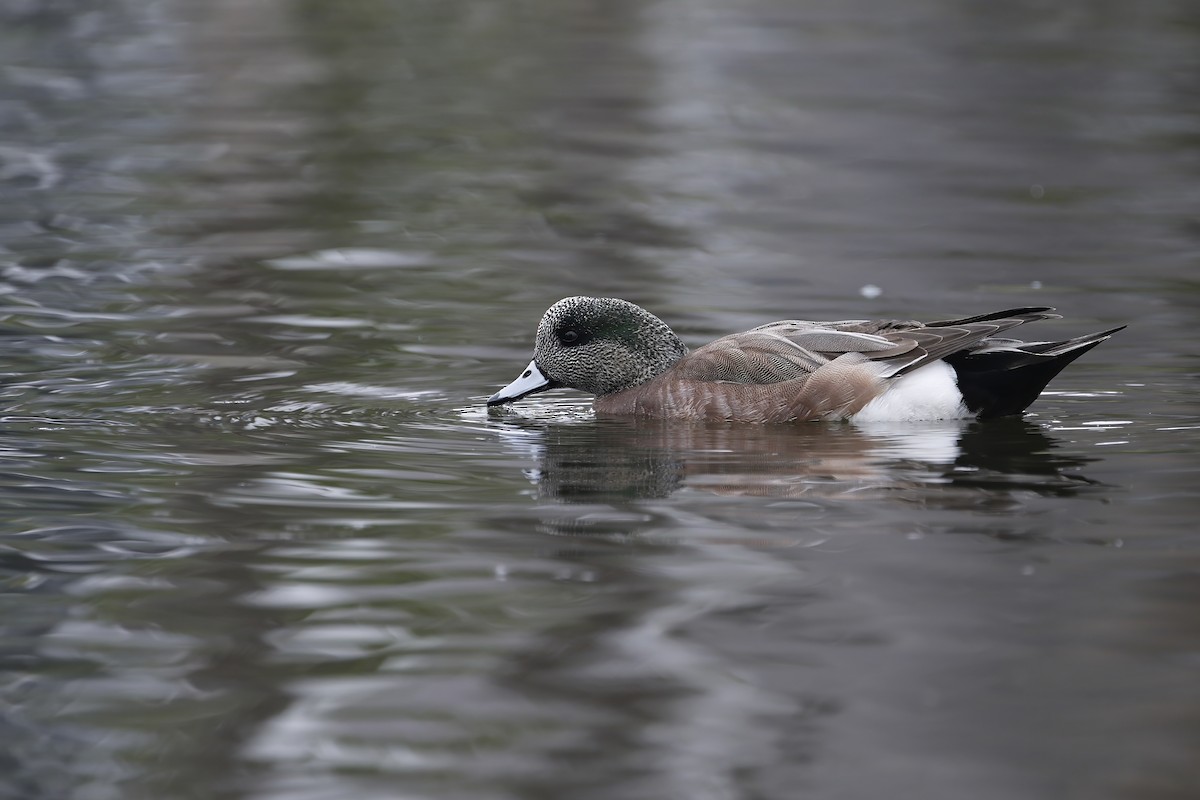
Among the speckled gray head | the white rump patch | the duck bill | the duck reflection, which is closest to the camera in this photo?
the duck reflection

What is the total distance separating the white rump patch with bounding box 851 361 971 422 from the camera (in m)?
7.38

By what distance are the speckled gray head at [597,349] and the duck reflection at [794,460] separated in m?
0.31

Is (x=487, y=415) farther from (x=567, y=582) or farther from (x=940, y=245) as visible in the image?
(x=940, y=245)

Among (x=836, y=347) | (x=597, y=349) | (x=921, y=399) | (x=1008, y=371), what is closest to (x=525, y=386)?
(x=597, y=349)

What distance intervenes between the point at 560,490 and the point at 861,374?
5.44 feet

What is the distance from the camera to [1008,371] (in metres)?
7.24

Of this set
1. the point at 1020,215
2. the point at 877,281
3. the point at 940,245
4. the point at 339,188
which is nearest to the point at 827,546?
the point at 877,281

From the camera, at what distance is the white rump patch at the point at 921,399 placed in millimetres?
7379

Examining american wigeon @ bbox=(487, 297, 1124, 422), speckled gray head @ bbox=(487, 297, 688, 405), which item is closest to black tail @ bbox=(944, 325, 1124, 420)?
american wigeon @ bbox=(487, 297, 1124, 422)

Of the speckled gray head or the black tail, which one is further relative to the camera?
the speckled gray head

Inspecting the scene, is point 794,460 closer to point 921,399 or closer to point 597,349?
point 921,399

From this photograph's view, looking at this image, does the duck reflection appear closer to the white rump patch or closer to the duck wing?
the white rump patch

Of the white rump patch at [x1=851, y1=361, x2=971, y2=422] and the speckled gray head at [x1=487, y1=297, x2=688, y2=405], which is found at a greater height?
the speckled gray head at [x1=487, y1=297, x2=688, y2=405]

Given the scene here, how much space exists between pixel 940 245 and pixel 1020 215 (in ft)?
4.29
